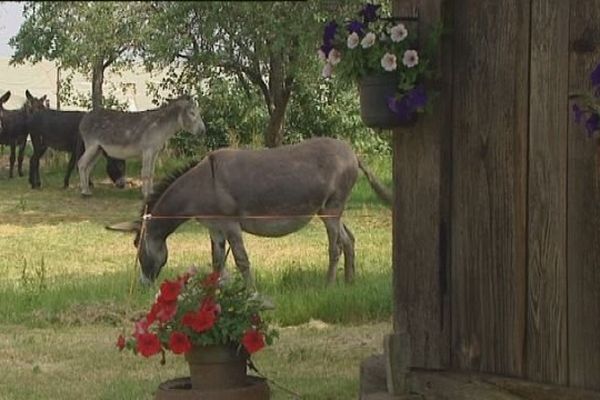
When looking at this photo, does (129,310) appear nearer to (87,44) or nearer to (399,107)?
(399,107)

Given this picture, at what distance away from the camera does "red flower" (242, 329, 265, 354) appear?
16.5 feet

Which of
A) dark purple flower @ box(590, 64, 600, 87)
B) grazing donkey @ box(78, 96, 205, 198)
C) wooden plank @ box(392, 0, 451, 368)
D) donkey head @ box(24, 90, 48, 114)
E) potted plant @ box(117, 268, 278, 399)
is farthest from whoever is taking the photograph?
donkey head @ box(24, 90, 48, 114)

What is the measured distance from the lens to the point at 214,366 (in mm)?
5102

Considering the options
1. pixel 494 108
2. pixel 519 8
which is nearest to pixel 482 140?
pixel 494 108

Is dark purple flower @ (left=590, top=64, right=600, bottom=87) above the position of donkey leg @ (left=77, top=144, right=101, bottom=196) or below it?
above

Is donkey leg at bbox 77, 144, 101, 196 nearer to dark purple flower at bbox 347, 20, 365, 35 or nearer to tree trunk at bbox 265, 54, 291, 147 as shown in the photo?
tree trunk at bbox 265, 54, 291, 147

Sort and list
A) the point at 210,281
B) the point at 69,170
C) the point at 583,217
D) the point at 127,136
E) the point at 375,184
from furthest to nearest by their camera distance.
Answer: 1. the point at 69,170
2. the point at 127,136
3. the point at 375,184
4. the point at 210,281
5. the point at 583,217

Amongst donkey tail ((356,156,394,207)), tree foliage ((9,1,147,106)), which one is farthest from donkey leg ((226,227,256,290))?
tree foliage ((9,1,147,106))

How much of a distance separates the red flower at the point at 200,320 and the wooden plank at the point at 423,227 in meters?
0.76

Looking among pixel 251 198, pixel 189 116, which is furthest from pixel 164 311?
pixel 189 116

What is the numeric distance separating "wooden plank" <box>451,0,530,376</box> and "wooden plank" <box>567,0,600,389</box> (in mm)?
201

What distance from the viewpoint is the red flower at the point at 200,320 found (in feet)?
16.2

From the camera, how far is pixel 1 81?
3044cm

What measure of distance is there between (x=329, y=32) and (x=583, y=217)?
4.11 feet
